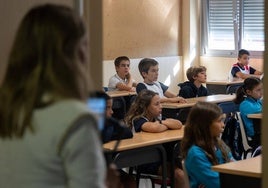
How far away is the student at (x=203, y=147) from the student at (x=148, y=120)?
3.90ft

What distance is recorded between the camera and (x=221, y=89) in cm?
1091

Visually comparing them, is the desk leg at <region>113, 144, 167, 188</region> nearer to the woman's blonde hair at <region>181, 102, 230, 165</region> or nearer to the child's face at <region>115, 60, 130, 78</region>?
the woman's blonde hair at <region>181, 102, 230, 165</region>

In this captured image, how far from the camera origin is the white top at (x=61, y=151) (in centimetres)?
150

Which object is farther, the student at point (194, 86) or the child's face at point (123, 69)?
the child's face at point (123, 69)

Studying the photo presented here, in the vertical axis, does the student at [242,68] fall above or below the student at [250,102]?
above

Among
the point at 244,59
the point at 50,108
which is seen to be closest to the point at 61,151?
the point at 50,108

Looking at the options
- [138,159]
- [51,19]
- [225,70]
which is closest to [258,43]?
[225,70]

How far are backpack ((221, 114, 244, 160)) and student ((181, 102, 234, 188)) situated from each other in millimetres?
2067

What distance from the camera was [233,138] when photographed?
21.3 feet

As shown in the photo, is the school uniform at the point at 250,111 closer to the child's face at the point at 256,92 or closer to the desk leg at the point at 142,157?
the child's face at the point at 256,92

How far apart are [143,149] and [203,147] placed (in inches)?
37.0

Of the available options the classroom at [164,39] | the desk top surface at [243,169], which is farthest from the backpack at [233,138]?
the classroom at [164,39]

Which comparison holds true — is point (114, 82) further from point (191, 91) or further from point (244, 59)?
point (244, 59)

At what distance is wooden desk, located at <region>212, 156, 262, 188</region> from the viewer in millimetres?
3625
